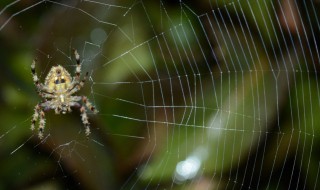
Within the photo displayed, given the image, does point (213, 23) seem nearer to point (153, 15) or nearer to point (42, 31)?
point (153, 15)

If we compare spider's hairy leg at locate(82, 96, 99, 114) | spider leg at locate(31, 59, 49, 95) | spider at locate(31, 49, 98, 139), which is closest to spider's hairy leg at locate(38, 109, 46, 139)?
spider at locate(31, 49, 98, 139)

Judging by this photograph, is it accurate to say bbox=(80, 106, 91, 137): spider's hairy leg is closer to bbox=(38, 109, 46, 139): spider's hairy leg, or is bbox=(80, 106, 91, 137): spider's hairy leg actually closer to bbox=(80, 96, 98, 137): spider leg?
bbox=(80, 96, 98, 137): spider leg

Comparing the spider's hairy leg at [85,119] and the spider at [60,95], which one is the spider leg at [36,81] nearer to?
the spider at [60,95]

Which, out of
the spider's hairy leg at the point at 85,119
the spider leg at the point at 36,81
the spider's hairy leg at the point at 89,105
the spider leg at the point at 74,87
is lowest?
the spider's hairy leg at the point at 85,119

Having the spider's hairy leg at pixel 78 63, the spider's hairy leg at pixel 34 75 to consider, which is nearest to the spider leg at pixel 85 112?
the spider's hairy leg at pixel 78 63

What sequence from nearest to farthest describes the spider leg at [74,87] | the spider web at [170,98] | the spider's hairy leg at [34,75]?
the spider's hairy leg at [34,75]
the spider web at [170,98]
the spider leg at [74,87]
